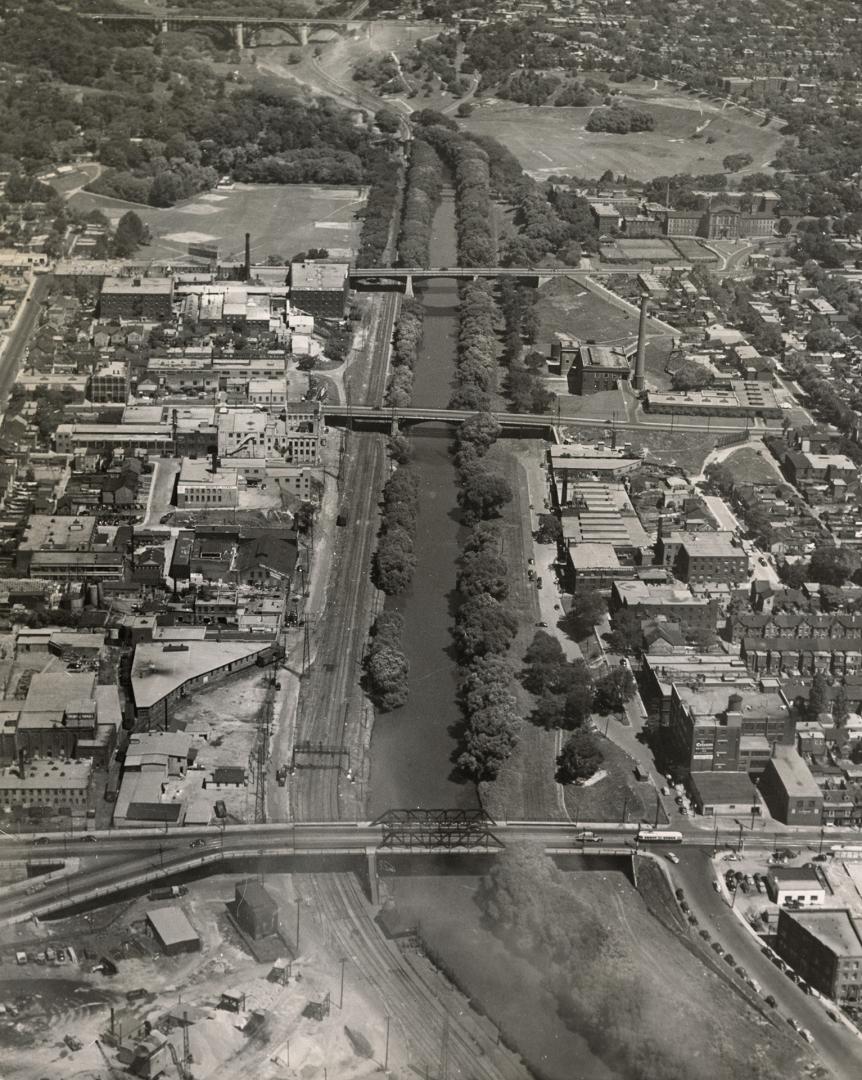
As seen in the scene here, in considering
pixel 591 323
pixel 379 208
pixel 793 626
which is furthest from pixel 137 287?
pixel 793 626

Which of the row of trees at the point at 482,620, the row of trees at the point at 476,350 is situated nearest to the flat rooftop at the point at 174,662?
the row of trees at the point at 482,620

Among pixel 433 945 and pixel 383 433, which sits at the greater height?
pixel 433 945

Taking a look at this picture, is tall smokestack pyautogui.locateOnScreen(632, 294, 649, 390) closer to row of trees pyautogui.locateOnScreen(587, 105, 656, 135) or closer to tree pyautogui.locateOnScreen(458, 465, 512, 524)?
tree pyautogui.locateOnScreen(458, 465, 512, 524)

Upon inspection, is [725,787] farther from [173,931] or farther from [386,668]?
[173,931]

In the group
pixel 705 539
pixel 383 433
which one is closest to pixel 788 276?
pixel 383 433

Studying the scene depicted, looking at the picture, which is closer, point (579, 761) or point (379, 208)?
point (579, 761)

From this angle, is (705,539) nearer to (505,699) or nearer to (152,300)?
(505,699)

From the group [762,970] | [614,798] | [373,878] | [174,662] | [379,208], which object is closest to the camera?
[762,970]
